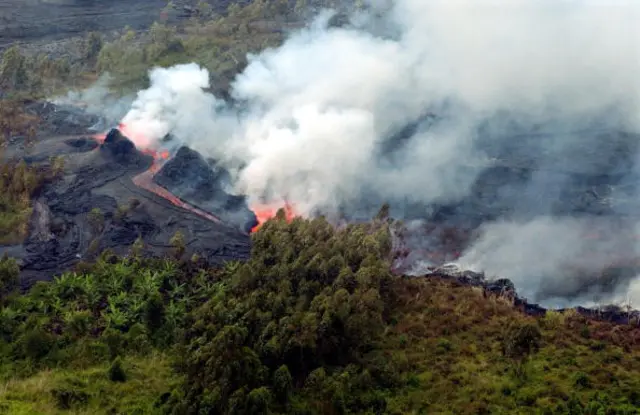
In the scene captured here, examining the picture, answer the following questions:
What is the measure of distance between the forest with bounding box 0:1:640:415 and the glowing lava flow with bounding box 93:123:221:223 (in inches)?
246

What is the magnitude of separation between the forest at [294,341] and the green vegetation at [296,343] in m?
0.08

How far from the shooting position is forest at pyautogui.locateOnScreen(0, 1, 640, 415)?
24.1 meters

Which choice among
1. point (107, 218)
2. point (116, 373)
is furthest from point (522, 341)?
point (107, 218)

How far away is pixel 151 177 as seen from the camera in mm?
45031

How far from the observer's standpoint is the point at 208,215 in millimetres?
40844

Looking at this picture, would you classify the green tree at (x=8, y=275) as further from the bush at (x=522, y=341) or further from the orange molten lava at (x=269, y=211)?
the bush at (x=522, y=341)

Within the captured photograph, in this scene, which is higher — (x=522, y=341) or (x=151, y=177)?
(x=151, y=177)

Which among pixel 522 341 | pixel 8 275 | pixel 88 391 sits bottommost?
pixel 88 391

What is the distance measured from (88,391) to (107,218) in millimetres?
16336

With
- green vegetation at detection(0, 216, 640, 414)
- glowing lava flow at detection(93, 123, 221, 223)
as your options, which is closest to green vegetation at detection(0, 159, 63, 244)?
glowing lava flow at detection(93, 123, 221, 223)

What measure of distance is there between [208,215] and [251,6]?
65746mm

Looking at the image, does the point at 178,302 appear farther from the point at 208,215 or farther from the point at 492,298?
the point at 492,298

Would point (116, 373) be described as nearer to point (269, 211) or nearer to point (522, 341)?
point (522, 341)

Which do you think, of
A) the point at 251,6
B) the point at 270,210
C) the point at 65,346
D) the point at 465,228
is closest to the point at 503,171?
the point at 465,228
